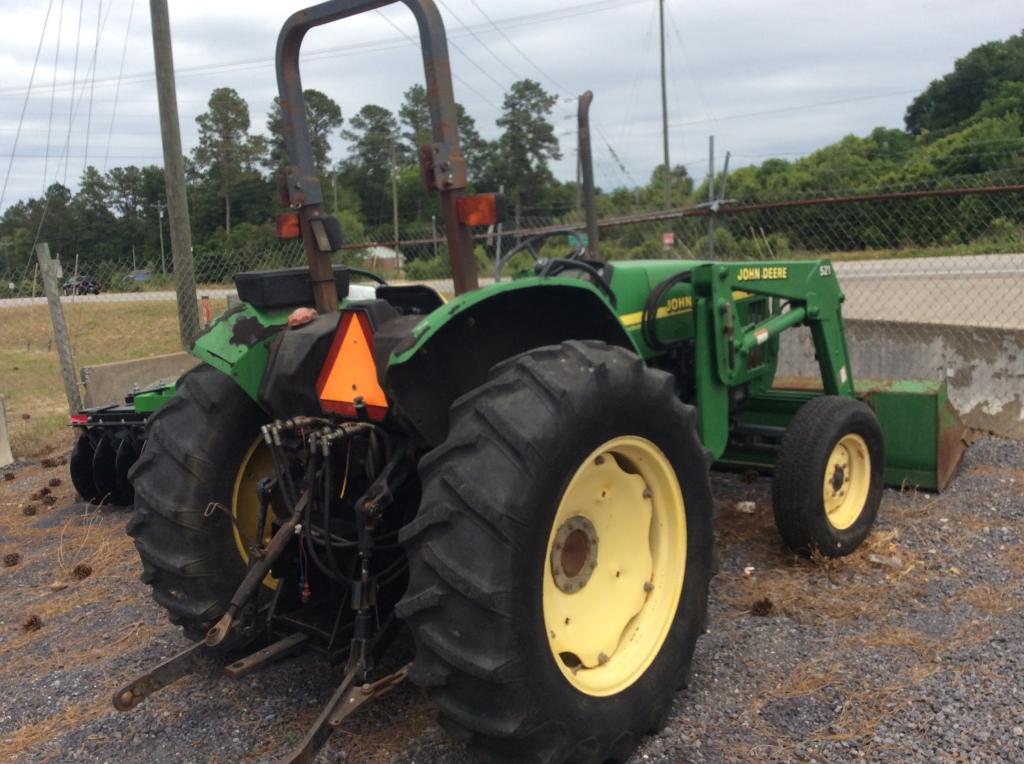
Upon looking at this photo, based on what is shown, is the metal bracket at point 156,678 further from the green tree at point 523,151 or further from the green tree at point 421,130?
the green tree at point 523,151

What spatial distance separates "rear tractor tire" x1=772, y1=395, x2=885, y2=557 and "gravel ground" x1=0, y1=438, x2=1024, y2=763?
5.2 inches

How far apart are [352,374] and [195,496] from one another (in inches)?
31.4

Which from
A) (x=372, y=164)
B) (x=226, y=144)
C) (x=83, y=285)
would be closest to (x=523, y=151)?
(x=372, y=164)

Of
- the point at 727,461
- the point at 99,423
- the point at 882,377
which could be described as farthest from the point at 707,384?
the point at 99,423

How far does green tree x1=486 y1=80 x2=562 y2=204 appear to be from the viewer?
129ft

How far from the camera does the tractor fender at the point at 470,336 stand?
2.51 m

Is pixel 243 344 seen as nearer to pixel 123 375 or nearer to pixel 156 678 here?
pixel 156 678

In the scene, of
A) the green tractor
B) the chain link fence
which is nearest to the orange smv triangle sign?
the green tractor

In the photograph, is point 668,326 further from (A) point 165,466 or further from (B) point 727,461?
(A) point 165,466

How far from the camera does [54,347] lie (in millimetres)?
15625

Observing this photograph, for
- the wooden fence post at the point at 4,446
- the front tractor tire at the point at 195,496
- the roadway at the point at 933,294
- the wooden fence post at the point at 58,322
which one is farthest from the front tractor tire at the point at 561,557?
the roadway at the point at 933,294

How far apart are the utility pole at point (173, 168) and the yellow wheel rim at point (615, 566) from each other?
19.9ft

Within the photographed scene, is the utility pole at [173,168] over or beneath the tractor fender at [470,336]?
over

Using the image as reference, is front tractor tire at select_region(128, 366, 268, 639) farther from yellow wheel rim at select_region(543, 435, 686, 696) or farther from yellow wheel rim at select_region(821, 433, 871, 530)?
yellow wheel rim at select_region(821, 433, 871, 530)
